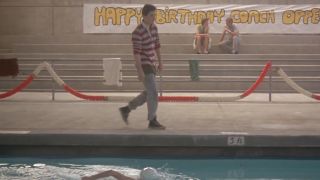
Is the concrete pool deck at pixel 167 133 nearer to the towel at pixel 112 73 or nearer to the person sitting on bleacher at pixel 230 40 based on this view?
the towel at pixel 112 73

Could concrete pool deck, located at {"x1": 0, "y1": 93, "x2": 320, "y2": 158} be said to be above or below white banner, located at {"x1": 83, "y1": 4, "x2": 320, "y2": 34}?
below

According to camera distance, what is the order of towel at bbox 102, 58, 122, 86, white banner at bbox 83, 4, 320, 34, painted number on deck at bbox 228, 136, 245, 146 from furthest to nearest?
white banner at bbox 83, 4, 320, 34 → towel at bbox 102, 58, 122, 86 → painted number on deck at bbox 228, 136, 245, 146

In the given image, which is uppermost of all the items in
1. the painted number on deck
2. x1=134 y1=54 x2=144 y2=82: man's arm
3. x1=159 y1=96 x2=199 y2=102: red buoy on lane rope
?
x1=134 y1=54 x2=144 y2=82: man's arm

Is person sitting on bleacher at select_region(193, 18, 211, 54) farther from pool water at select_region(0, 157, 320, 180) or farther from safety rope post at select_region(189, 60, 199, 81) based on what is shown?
pool water at select_region(0, 157, 320, 180)

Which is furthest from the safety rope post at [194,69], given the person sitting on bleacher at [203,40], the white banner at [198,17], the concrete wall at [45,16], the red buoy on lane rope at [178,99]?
the concrete wall at [45,16]

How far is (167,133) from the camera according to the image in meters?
8.18

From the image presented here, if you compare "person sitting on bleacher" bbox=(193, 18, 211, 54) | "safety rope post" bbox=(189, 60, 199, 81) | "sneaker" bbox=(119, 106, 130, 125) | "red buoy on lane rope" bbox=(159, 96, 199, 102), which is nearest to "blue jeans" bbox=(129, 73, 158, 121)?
"sneaker" bbox=(119, 106, 130, 125)

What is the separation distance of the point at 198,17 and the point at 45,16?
5276mm

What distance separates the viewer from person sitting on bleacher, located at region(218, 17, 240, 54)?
1723 centimetres

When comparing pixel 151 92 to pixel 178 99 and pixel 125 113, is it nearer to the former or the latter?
pixel 125 113

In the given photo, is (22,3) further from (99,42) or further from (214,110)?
(214,110)

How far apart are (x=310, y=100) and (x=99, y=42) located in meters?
8.39

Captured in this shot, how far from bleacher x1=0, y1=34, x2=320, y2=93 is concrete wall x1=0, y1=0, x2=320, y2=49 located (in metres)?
0.87

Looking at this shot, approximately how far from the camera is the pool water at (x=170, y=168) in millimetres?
7109
